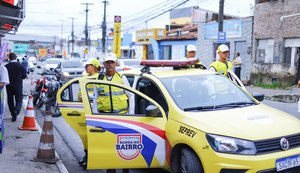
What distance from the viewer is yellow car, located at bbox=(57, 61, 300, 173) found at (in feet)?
14.5

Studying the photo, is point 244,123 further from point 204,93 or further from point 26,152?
point 26,152

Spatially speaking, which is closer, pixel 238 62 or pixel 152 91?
pixel 152 91

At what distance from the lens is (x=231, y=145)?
174 inches

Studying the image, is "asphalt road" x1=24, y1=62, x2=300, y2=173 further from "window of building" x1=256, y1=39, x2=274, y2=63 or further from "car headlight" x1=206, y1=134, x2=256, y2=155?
"window of building" x1=256, y1=39, x2=274, y2=63

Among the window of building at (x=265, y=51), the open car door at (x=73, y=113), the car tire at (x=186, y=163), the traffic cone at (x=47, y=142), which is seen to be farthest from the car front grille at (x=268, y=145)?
the window of building at (x=265, y=51)

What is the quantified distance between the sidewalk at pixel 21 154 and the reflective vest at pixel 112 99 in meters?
A: 1.24

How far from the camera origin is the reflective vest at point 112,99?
5.84 meters

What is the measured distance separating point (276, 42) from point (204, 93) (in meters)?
18.9

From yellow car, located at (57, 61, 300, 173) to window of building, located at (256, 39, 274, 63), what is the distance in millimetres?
18688

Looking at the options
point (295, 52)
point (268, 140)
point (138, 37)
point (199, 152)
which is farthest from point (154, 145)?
point (138, 37)

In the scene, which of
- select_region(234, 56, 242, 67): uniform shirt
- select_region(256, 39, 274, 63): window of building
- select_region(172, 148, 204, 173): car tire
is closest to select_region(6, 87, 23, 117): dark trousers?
select_region(172, 148, 204, 173): car tire

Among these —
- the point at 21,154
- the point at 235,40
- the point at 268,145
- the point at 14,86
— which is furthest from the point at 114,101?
the point at 235,40

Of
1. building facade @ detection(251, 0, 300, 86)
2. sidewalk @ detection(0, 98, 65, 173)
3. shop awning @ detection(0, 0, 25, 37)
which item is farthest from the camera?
building facade @ detection(251, 0, 300, 86)

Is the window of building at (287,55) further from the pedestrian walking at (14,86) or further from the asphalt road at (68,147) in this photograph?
the pedestrian walking at (14,86)
